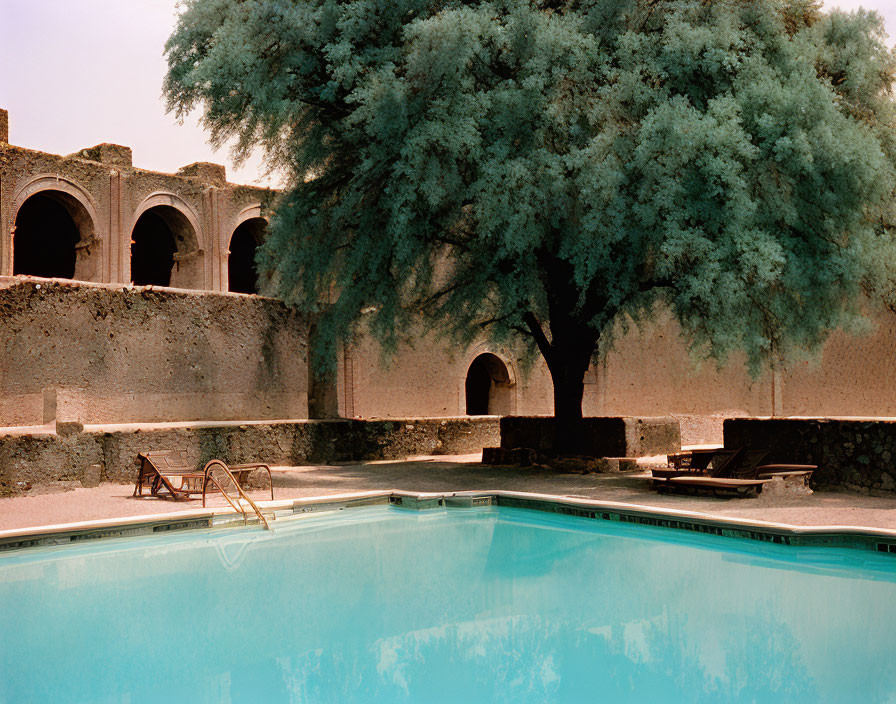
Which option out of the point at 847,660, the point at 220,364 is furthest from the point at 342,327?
the point at 847,660

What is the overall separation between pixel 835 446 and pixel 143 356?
33.7ft

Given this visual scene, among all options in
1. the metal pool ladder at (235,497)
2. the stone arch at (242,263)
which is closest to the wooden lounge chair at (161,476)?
the metal pool ladder at (235,497)

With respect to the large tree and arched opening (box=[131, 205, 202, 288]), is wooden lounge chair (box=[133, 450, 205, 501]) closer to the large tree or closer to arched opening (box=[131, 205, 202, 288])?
the large tree

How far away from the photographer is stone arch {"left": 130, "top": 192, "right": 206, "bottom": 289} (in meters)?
22.1

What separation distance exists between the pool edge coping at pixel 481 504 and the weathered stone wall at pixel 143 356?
13.2 feet

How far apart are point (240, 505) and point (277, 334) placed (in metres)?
7.13

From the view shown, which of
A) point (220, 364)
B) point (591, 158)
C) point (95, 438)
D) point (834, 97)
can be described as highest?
point (834, 97)

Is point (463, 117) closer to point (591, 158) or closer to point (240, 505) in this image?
point (591, 158)

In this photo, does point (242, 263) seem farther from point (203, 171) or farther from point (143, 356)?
point (143, 356)

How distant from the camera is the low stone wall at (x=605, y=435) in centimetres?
1551

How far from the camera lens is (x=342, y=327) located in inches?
515

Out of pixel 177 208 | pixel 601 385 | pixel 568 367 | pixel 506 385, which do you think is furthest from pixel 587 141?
pixel 177 208

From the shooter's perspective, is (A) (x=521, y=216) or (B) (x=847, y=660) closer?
(B) (x=847, y=660)

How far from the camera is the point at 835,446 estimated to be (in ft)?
35.6
